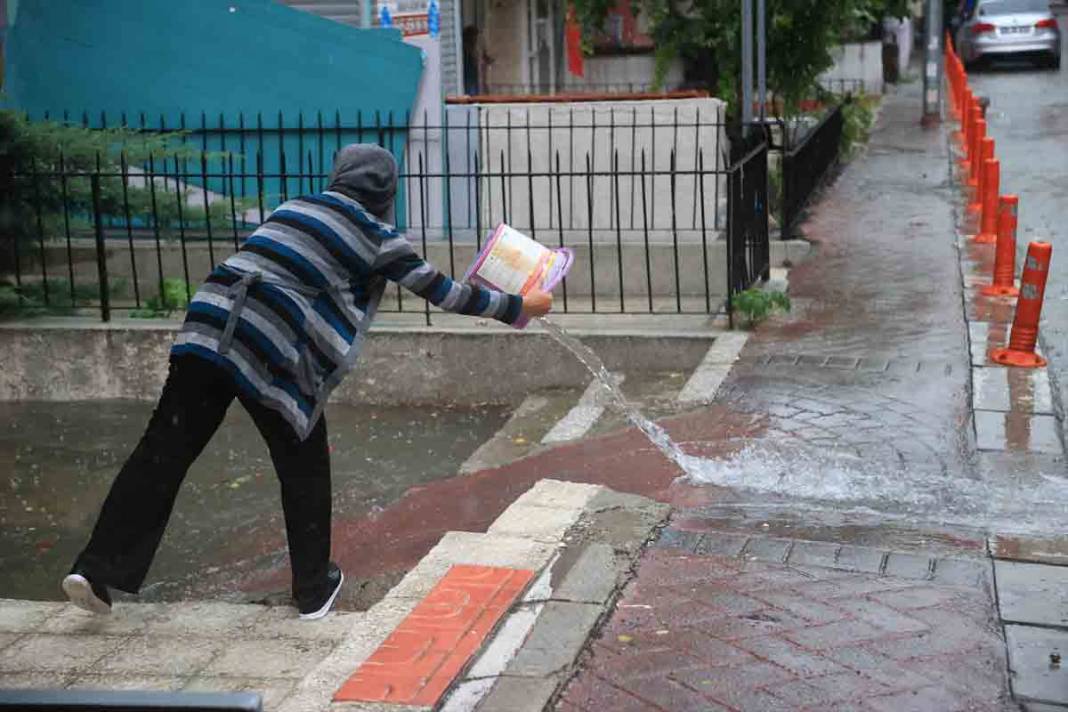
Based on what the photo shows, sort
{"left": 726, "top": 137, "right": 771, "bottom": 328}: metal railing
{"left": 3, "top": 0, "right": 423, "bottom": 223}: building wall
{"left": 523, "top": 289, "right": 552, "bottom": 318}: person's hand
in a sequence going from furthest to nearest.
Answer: {"left": 3, "top": 0, "right": 423, "bottom": 223}: building wall
{"left": 726, "top": 137, "right": 771, "bottom": 328}: metal railing
{"left": 523, "top": 289, "right": 552, "bottom": 318}: person's hand

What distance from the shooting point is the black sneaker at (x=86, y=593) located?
4.81m

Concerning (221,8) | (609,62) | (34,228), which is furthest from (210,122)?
(609,62)

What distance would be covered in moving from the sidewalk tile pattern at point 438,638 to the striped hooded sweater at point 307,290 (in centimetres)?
73

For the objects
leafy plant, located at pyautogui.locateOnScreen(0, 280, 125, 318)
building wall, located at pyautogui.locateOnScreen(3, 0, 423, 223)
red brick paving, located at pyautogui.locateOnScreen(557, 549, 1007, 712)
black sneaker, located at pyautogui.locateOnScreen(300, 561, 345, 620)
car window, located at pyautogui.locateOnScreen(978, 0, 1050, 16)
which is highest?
car window, located at pyautogui.locateOnScreen(978, 0, 1050, 16)

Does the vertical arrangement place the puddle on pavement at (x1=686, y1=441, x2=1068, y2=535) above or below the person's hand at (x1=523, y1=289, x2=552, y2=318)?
below

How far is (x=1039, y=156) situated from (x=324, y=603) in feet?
52.4

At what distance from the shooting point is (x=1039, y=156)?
61.9 feet

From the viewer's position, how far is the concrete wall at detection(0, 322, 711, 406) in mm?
8992

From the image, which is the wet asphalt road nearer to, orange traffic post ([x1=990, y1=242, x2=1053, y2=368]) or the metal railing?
orange traffic post ([x1=990, y1=242, x2=1053, y2=368])

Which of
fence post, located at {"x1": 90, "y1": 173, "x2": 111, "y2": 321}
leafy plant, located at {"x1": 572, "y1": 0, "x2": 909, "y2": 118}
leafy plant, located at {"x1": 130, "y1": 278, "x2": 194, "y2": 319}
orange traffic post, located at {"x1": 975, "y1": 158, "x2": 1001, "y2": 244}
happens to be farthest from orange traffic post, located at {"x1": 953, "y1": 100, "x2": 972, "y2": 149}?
fence post, located at {"x1": 90, "y1": 173, "x2": 111, "y2": 321}

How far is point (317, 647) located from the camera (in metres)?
4.71

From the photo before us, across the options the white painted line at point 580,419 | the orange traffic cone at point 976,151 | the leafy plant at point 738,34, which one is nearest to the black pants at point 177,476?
the white painted line at point 580,419

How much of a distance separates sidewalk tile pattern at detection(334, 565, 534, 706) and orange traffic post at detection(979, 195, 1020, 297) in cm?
618

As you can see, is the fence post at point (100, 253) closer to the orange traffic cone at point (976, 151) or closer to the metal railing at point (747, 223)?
the metal railing at point (747, 223)
